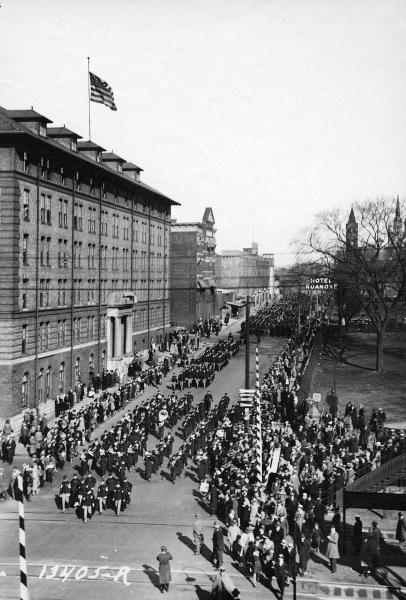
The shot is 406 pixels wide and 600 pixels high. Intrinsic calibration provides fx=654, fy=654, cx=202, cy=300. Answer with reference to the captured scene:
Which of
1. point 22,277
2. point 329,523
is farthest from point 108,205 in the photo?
point 329,523

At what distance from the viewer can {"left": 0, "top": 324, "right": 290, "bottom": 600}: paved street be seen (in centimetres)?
1830

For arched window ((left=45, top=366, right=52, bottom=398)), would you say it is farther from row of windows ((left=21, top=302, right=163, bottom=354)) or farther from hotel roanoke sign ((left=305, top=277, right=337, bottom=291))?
hotel roanoke sign ((left=305, top=277, right=337, bottom=291))

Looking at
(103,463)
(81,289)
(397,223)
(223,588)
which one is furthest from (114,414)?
(397,223)

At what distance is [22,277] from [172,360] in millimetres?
18639

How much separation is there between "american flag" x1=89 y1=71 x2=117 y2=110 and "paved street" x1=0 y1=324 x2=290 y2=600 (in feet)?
93.9

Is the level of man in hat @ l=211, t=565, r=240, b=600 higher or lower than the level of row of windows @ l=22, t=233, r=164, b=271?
lower

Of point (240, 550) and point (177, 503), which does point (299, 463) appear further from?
point (240, 550)

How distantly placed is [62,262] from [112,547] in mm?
27978

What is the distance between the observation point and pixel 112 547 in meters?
21.1

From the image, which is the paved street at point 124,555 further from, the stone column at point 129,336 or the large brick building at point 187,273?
the large brick building at point 187,273

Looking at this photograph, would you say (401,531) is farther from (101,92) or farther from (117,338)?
(117,338)

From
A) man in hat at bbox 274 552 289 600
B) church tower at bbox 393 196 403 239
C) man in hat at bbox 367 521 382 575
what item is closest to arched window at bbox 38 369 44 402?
man in hat at bbox 274 552 289 600

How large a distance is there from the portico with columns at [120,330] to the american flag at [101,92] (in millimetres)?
16118

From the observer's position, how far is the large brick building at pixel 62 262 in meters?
38.5
